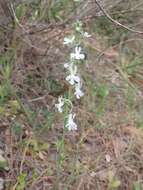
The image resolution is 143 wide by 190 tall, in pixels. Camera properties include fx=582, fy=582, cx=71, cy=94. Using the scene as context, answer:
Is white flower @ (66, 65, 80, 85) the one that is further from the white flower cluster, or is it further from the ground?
the ground

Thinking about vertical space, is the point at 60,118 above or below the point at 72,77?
above

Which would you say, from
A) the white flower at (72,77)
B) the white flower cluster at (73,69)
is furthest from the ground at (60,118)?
the white flower at (72,77)

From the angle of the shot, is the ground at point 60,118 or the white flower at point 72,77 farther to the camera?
the ground at point 60,118

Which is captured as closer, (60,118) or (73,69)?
(73,69)

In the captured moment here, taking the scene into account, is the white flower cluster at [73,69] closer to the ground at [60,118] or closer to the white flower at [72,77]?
the white flower at [72,77]

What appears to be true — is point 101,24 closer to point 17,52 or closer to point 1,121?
point 17,52

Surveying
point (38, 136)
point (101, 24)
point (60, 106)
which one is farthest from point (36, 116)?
point (101, 24)

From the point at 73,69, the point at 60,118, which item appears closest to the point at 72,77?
the point at 73,69

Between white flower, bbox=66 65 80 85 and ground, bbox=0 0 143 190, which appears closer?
white flower, bbox=66 65 80 85

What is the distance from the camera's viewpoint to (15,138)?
2.77 m

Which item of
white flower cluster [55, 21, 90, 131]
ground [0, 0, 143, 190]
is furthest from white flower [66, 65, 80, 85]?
ground [0, 0, 143, 190]

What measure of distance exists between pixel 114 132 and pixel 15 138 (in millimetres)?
576

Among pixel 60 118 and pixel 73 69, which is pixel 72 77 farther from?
pixel 60 118

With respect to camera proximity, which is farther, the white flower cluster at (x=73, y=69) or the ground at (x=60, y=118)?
the ground at (x=60, y=118)
